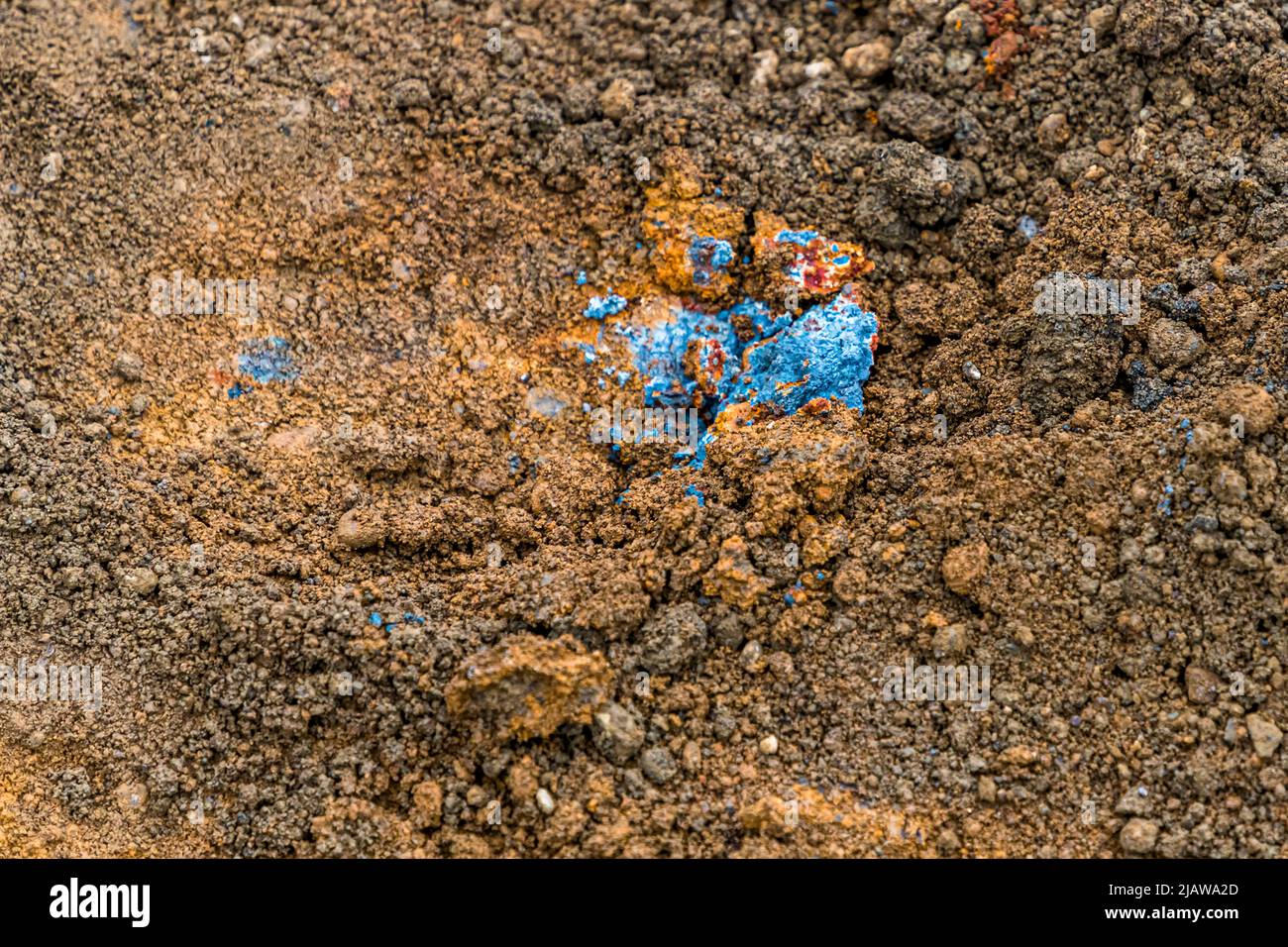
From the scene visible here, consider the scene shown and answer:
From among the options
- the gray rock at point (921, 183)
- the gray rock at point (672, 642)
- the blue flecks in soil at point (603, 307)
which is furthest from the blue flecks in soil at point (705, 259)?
the gray rock at point (672, 642)

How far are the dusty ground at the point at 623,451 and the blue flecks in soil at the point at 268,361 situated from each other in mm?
14

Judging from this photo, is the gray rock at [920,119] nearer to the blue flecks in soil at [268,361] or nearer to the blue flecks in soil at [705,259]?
the blue flecks in soil at [705,259]

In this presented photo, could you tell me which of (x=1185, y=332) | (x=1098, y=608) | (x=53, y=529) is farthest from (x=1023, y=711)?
(x=53, y=529)

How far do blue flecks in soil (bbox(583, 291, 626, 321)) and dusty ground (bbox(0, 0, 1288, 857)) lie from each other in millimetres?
85

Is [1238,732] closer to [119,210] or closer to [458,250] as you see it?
[458,250]

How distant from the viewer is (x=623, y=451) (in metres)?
5.48

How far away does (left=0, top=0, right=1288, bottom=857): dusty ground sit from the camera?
4.60 metres

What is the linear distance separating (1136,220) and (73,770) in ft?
15.1

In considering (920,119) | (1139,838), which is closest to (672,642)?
(1139,838)

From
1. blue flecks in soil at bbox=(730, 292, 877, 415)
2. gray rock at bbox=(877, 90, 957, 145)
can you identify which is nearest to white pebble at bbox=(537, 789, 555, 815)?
blue flecks in soil at bbox=(730, 292, 877, 415)

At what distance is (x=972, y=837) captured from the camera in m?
4.52

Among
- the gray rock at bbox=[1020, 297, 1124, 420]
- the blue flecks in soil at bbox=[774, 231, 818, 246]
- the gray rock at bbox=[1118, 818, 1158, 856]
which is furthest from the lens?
the blue flecks in soil at bbox=[774, 231, 818, 246]

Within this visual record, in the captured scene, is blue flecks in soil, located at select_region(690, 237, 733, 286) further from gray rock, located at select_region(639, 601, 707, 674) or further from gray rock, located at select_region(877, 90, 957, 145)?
gray rock, located at select_region(639, 601, 707, 674)

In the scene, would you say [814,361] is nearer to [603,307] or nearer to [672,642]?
[603,307]
